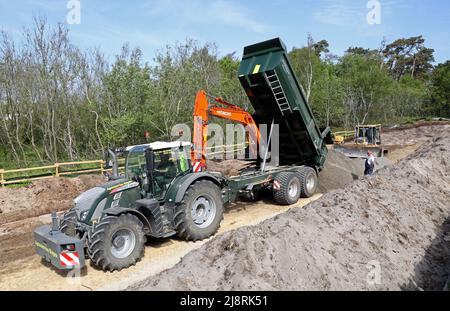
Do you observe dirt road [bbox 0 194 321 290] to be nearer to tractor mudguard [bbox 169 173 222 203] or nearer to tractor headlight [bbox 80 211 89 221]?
tractor headlight [bbox 80 211 89 221]

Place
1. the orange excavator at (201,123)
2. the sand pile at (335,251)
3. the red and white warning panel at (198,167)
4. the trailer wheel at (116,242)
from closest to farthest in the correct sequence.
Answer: the sand pile at (335,251) → the trailer wheel at (116,242) → the red and white warning panel at (198,167) → the orange excavator at (201,123)

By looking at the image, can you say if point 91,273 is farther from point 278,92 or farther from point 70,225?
point 278,92

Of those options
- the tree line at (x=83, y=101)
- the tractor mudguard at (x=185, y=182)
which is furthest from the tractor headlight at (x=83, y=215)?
the tree line at (x=83, y=101)

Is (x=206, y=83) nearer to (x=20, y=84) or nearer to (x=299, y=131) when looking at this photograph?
(x=20, y=84)

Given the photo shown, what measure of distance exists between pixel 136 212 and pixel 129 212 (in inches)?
4.8

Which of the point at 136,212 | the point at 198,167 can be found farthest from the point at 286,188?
the point at 136,212

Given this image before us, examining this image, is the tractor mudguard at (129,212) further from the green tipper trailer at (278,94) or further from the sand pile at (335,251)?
the green tipper trailer at (278,94)

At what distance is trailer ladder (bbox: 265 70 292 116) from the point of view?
8.37 m

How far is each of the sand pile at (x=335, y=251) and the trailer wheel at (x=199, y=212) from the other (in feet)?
5.63

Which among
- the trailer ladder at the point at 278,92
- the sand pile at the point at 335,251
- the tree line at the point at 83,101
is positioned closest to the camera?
the sand pile at the point at 335,251

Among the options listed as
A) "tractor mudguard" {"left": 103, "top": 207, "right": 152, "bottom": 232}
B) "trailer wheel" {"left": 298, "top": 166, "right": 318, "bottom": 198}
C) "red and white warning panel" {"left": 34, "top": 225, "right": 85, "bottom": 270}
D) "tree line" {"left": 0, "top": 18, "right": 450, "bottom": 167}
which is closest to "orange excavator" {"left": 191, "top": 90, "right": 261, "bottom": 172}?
"tractor mudguard" {"left": 103, "top": 207, "right": 152, "bottom": 232}

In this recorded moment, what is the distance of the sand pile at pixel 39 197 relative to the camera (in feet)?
32.7

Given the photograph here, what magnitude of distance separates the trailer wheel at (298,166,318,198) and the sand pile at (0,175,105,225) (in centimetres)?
711
